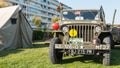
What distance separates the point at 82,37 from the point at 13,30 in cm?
718

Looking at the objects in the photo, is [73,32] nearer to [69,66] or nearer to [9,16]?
[69,66]

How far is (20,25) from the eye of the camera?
57.0 feet

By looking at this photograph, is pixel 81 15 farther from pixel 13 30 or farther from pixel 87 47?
pixel 13 30

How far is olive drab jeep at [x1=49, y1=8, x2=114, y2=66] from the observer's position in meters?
9.34

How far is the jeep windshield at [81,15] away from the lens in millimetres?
10875

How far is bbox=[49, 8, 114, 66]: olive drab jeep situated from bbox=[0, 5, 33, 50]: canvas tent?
5396mm

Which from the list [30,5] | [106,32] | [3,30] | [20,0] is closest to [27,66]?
[106,32]

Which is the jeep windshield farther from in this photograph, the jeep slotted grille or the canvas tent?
the canvas tent

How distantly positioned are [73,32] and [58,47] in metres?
0.81

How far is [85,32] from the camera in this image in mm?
10078

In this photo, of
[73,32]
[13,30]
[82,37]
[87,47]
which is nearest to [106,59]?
[87,47]

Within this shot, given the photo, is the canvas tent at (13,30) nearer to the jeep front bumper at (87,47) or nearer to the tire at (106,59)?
the jeep front bumper at (87,47)

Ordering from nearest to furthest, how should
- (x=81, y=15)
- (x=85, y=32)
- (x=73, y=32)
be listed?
(x=73, y=32)
(x=85, y=32)
(x=81, y=15)

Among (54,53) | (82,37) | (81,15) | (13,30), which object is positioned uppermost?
(81,15)
